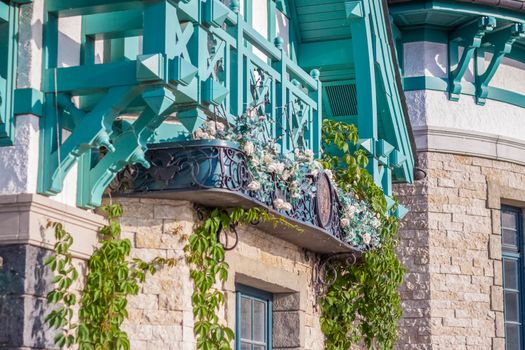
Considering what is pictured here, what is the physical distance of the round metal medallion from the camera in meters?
10.3

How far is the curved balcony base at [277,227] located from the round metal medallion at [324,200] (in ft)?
0.35

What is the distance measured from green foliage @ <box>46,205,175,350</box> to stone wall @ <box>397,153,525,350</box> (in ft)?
16.0

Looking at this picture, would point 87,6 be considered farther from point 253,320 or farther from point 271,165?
point 253,320

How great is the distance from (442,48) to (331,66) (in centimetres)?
207

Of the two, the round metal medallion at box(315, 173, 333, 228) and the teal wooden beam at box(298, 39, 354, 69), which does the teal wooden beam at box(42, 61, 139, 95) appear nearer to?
the round metal medallion at box(315, 173, 333, 228)

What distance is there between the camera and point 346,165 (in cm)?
1145

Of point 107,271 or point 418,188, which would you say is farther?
point 418,188

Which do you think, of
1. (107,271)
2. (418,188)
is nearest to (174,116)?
(107,271)

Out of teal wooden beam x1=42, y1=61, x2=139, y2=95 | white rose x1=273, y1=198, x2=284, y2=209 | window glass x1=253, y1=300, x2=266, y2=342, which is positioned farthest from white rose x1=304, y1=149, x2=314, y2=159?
teal wooden beam x1=42, y1=61, x2=139, y2=95

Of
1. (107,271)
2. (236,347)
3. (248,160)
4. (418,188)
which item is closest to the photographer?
(107,271)

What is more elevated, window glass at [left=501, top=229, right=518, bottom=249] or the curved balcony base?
window glass at [left=501, top=229, right=518, bottom=249]

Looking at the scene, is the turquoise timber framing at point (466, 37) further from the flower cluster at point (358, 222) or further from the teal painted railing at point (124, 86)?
the teal painted railing at point (124, 86)

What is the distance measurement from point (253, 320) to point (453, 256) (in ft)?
10.9

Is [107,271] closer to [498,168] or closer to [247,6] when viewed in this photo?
[247,6]
